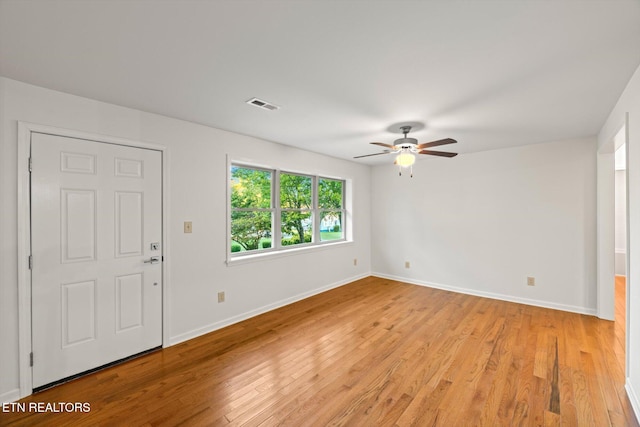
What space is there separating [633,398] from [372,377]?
6.17ft

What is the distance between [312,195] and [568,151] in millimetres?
3882

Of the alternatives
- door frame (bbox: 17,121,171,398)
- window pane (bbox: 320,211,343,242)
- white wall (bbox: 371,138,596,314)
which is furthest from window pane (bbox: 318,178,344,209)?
door frame (bbox: 17,121,171,398)

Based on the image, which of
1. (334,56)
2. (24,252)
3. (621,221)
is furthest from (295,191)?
(621,221)

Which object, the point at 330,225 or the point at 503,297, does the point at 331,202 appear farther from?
Answer: the point at 503,297

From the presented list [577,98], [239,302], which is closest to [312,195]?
[239,302]

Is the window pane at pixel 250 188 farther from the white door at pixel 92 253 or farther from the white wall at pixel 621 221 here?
the white wall at pixel 621 221

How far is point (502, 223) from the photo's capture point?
14.3 feet

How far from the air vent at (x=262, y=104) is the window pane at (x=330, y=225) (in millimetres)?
2749

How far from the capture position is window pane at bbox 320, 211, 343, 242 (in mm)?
5207

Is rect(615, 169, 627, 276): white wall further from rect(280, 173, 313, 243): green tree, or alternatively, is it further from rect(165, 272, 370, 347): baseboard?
rect(280, 173, 313, 243): green tree

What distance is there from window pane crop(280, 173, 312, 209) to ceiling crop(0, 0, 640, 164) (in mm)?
1638

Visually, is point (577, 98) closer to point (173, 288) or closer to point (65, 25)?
point (65, 25)

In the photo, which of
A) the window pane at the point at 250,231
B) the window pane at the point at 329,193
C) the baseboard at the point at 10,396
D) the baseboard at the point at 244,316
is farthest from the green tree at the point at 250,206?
the baseboard at the point at 10,396

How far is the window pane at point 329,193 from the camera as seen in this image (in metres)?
5.16
